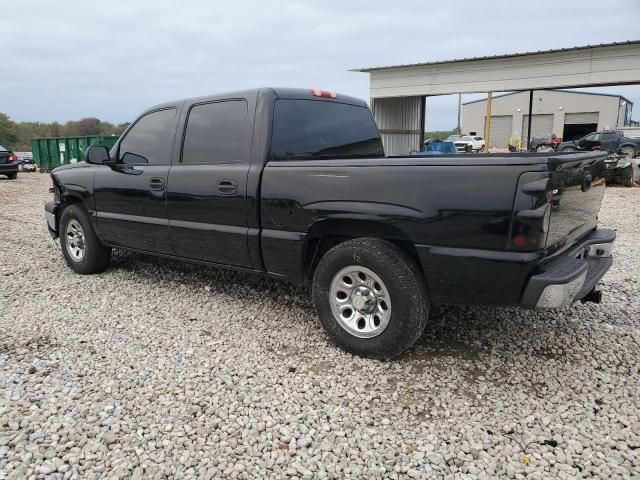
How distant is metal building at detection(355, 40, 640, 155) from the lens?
15812 mm

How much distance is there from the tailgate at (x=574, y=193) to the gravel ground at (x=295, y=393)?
36.1 inches

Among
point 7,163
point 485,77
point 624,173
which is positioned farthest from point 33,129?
point 624,173

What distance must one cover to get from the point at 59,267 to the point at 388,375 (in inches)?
180

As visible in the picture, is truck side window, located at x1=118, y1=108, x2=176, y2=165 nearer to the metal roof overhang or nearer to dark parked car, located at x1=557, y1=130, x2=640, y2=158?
the metal roof overhang

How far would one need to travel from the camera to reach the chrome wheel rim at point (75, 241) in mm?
5547

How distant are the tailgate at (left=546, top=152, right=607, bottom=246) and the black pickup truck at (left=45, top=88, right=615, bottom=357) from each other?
0.06 ft

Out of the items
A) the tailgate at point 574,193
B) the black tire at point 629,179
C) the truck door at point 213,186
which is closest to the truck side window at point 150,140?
the truck door at point 213,186

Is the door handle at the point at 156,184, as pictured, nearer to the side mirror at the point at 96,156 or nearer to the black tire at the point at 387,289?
the side mirror at the point at 96,156

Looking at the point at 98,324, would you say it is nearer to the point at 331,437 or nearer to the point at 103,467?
the point at 103,467

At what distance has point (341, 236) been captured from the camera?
3557mm

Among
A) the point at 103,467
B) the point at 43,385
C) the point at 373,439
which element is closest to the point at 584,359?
the point at 373,439

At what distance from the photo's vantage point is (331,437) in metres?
2.59

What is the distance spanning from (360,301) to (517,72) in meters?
17.3

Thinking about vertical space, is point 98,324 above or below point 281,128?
below
